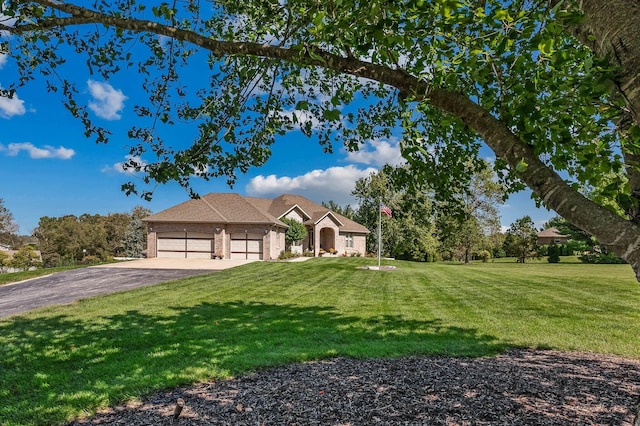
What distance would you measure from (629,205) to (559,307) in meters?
8.22

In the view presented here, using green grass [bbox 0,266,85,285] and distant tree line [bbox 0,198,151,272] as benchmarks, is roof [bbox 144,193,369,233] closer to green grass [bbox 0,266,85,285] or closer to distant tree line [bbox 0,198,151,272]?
green grass [bbox 0,266,85,285]

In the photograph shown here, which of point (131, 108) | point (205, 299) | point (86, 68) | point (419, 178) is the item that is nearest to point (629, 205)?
point (419, 178)

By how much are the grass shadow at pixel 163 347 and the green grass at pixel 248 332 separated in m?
0.02

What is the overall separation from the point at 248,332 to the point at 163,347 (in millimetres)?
1487

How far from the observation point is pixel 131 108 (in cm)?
473

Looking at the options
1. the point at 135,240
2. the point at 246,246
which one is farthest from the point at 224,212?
the point at 135,240

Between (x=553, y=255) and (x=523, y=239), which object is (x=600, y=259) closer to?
(x=553, y=255)

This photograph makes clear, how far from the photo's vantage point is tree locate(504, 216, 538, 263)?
120ft

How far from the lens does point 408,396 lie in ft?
11.1

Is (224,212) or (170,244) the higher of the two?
(224,212)

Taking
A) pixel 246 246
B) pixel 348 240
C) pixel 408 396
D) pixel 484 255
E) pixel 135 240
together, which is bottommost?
pixel 484 255

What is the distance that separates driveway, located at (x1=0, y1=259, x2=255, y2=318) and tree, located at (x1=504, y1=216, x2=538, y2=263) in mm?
30998

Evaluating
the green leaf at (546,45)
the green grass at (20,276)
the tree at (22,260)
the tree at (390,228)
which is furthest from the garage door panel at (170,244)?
the green leaf at (546,45)

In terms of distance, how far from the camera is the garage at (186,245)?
87.7 feet
